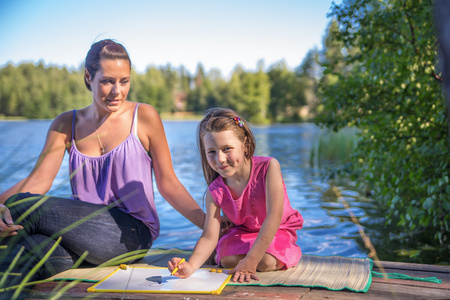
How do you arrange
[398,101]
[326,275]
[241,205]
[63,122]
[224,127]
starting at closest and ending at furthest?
1. [326,275]
2. [224,127]
3. [241,205]
4. [63,122]
5. [398,101]

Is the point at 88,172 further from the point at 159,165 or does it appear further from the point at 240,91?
the point at 240,91

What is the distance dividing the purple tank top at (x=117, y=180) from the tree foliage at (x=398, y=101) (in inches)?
82.3

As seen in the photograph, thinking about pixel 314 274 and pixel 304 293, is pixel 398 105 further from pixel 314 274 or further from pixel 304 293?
pixel 304 293

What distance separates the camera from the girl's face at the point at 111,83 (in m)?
2.54

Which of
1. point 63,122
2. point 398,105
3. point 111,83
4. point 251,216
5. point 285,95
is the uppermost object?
point 285,95

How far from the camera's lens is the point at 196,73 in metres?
92.0

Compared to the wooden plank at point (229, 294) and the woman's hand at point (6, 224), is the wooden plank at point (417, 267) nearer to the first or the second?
the wooden plank at point (229, 294)

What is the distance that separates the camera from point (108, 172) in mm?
2576

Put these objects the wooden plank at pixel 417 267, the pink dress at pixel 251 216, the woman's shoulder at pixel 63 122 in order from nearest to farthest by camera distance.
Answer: the wooden plank at pixel 417 267 < the pink dress at pixel 251 216 < the woman's shoulder at pixel 63 122

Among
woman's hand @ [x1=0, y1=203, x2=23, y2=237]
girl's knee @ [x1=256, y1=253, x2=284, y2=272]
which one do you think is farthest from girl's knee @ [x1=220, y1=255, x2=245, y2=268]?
woman's hand @ [x1=0, y1=203, x2=23, y2=237]

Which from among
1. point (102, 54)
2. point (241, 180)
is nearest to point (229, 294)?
point (241, 180)

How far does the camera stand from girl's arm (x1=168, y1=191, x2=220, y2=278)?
2.16 m

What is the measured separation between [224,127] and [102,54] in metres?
0.84

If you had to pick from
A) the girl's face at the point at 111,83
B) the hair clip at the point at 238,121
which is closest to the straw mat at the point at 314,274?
the hair clip at the point at 238,121
